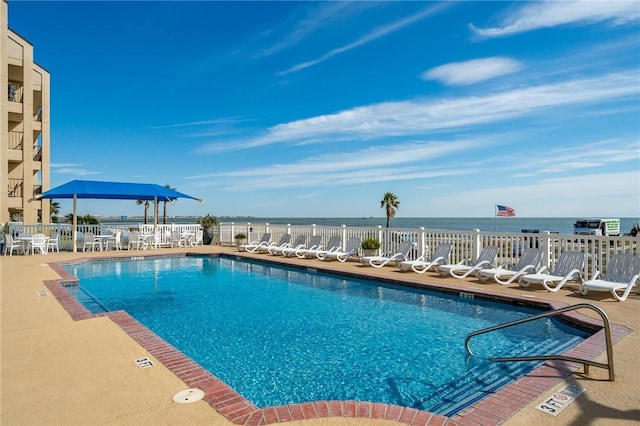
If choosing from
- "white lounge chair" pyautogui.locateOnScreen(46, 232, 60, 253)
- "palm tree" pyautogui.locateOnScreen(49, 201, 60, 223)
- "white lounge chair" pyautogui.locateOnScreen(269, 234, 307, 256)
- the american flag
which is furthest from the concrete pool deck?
"palm tree" pyautogui.locateOnScreen(49, 201, 60, 223)

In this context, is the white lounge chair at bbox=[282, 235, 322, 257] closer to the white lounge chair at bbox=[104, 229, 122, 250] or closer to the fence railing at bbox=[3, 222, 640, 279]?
the fence railing at bbox=[3, 222, 640, 279]

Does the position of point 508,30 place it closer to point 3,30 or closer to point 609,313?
point 609,313

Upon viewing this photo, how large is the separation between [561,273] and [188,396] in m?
7.56

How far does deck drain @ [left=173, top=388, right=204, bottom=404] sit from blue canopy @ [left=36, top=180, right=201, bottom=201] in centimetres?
1317

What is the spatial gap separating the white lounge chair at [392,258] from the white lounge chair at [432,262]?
0.55m

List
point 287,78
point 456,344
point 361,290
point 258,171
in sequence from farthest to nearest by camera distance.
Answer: point 258,171, point 287,78, point 361,290, point 456,344

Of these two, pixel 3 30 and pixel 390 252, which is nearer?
pixel 390 252

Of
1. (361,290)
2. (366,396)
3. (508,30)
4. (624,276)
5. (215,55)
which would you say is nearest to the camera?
(366,396)

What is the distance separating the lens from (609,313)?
569 centimetres

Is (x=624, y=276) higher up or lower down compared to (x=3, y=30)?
lower down

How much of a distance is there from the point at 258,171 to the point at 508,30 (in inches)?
796

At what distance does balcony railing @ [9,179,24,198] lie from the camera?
22884 millimetres

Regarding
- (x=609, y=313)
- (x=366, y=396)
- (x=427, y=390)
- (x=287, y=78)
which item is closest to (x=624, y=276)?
(x=609, y=313)

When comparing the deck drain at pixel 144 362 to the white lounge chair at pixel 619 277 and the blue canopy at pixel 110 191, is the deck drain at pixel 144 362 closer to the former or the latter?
the white lounge chair at pixel 619 277
